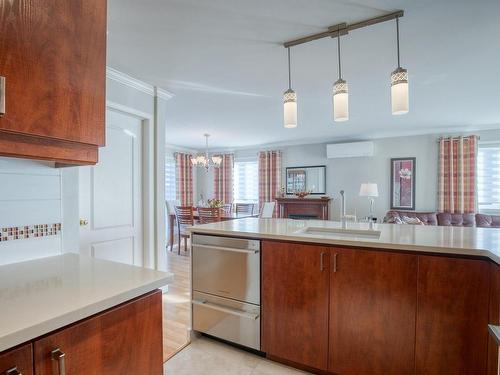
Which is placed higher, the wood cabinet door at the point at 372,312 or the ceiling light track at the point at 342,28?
the ceiling light track at the point at 342,28

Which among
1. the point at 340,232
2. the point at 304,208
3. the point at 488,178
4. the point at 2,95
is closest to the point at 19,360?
the point at 2,95

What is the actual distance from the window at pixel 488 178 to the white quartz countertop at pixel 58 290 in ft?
19.7

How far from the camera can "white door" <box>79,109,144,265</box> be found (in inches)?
101

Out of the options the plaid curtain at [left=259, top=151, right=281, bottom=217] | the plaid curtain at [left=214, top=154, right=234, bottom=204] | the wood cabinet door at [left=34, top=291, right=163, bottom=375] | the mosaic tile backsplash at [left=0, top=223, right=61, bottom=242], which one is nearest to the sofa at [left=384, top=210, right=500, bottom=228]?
the plaid curtain at [left=259, top=151, right=281, bottom=217]

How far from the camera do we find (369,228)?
2068 millimetres

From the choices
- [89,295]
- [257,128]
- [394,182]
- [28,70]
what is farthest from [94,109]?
[394,182]

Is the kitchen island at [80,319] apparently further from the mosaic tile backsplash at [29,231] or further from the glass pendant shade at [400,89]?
the glass pendant shade at [400,89]

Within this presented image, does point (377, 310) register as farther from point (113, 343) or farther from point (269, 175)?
point (269, 175)

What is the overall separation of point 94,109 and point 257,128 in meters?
4.16

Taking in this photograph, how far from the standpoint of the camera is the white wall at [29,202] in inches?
47.0

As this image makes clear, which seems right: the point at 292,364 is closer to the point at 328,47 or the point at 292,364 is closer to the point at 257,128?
the point at 328,47

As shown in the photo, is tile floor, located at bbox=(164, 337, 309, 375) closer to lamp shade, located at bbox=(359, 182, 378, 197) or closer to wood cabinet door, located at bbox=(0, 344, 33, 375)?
wood cabinet door, located at bbox=(0, 344, 33, 375)

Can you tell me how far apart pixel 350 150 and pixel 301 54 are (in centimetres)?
381

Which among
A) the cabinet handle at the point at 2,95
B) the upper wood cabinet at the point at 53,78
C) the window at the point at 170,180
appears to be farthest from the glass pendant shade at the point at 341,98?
the window at the point at 170,180
